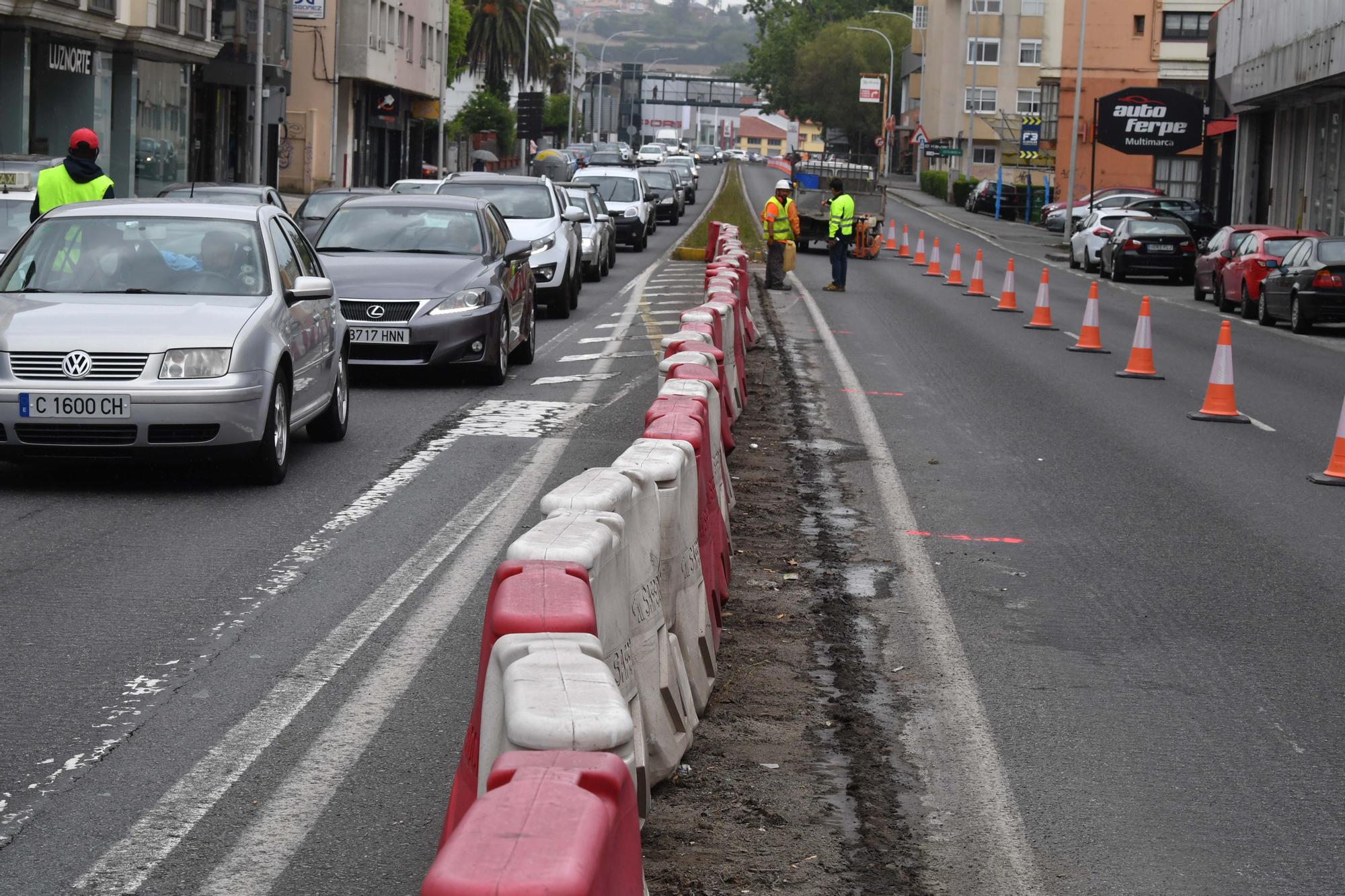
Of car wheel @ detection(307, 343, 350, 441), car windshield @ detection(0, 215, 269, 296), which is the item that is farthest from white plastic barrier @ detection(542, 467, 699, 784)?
car wheel @ detection(307, 343, 350, 441)

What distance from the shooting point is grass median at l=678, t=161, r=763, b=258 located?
42656mm

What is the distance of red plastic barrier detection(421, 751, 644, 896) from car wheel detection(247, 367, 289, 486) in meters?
6.80

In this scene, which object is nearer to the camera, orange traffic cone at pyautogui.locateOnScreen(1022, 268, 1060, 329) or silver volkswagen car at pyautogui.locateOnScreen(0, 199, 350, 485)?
silver volkswagen car at pyautogui.locateOnScreen(0, 199, 350, 485)

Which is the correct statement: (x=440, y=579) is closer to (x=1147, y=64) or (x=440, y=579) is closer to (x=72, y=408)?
(x=72, y=408)

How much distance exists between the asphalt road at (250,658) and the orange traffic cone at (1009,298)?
16.8m

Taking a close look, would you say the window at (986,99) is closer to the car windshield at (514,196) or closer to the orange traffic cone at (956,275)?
the orange traffic cone at (956,275)

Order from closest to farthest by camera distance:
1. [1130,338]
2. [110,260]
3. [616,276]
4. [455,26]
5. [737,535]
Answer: [737,535] < [110,260] < [1130,338] < [616,276] < [455,26]

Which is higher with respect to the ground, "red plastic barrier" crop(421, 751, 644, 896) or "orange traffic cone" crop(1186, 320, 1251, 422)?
"red plastic barrier" crop(421, 751, 644, 896)

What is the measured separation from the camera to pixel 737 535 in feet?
30.3

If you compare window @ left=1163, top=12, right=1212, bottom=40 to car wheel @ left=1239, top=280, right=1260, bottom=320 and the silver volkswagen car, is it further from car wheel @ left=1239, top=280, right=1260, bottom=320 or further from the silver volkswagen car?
the silver volkswagen car

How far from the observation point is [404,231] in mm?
16047

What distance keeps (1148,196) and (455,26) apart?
119 ft

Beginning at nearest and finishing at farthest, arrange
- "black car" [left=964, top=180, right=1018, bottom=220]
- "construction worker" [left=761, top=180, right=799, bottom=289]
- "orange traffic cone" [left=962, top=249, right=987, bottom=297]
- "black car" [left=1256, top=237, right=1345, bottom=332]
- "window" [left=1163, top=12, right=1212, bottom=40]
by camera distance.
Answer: "black car" [left=1256, top=237, right=1345, bottom=332]
"construction worker" [left=761, top=180, right=799, bottom=289]
"orange traffic cone" [left=962, top=249, right=987, bottom=297]
"black car" [left=964, top=180, right=1018, bottom=220]
"window" [left=1163, top=12, right=1212, bottom=40]

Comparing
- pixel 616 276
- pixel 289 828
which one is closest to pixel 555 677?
pixel 289 828
